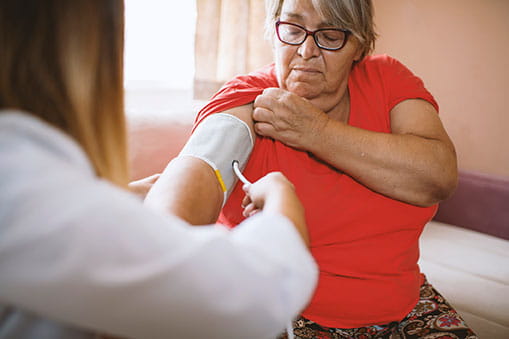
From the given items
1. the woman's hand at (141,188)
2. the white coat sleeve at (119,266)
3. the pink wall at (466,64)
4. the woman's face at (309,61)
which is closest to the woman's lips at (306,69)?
the woman's face at (309,61)

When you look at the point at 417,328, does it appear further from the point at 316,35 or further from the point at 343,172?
the point at 316,35

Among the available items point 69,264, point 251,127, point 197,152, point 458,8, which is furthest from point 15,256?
point 458,8

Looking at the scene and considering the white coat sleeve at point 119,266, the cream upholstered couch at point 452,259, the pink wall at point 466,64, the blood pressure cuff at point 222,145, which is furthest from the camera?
the pink wall at point 466,64

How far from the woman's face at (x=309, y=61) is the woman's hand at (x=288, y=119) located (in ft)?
0.28

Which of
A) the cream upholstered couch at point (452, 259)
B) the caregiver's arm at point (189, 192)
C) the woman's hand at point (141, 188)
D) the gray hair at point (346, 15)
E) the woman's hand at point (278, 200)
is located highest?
the gray hair at point (346, 15)

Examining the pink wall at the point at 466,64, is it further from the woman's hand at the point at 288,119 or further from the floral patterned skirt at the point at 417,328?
the woman's hand at the point at 288,119

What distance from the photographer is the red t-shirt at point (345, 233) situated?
118cm

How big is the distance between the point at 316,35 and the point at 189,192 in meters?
0.58

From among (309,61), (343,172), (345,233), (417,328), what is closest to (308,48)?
(309,61)

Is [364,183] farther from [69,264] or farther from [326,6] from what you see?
[69,264]

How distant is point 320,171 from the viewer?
1.25m

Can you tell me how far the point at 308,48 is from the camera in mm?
1239

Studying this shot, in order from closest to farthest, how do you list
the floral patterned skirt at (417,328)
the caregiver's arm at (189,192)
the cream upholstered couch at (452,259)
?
the caregiver's arm at (189,192) < the floral patterned skirt at (417,328) < the cream upholstered couch at (452,259)

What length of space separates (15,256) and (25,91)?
196 millimetres
